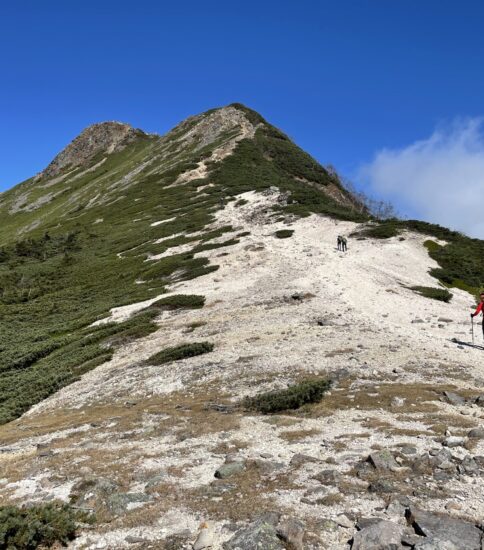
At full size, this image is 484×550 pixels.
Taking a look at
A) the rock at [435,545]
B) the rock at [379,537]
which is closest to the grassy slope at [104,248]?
the rock at [379,537]

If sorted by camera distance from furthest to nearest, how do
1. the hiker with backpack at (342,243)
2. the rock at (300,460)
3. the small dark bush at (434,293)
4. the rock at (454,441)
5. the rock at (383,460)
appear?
the hiker with backpack at (342,243), the small dark bush at (434,293), the rock at (454,441), the rock at (300,460), the rock at (383,460)

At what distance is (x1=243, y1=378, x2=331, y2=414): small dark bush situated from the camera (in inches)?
584

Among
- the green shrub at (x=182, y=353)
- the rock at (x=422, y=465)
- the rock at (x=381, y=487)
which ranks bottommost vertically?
the rock at (x=381, y=487)

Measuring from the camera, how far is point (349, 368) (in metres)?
18.2

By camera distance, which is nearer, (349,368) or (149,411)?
(149,411)

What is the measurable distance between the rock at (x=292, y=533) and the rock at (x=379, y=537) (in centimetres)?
84

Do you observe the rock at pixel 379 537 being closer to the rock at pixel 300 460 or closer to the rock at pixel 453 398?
the rock at pixel 300 460

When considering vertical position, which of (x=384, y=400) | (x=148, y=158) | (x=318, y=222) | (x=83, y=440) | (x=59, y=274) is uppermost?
(x=148, y=158)

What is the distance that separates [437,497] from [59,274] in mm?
53960

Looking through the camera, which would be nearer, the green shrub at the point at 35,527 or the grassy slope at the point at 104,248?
the green shrub at the point at 35,527

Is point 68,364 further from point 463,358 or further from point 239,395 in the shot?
point 463,358

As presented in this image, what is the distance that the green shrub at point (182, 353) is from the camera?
2234cm

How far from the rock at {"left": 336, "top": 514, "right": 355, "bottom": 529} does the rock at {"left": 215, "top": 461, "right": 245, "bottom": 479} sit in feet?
9.33

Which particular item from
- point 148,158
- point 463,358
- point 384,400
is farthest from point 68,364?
point 148,158
